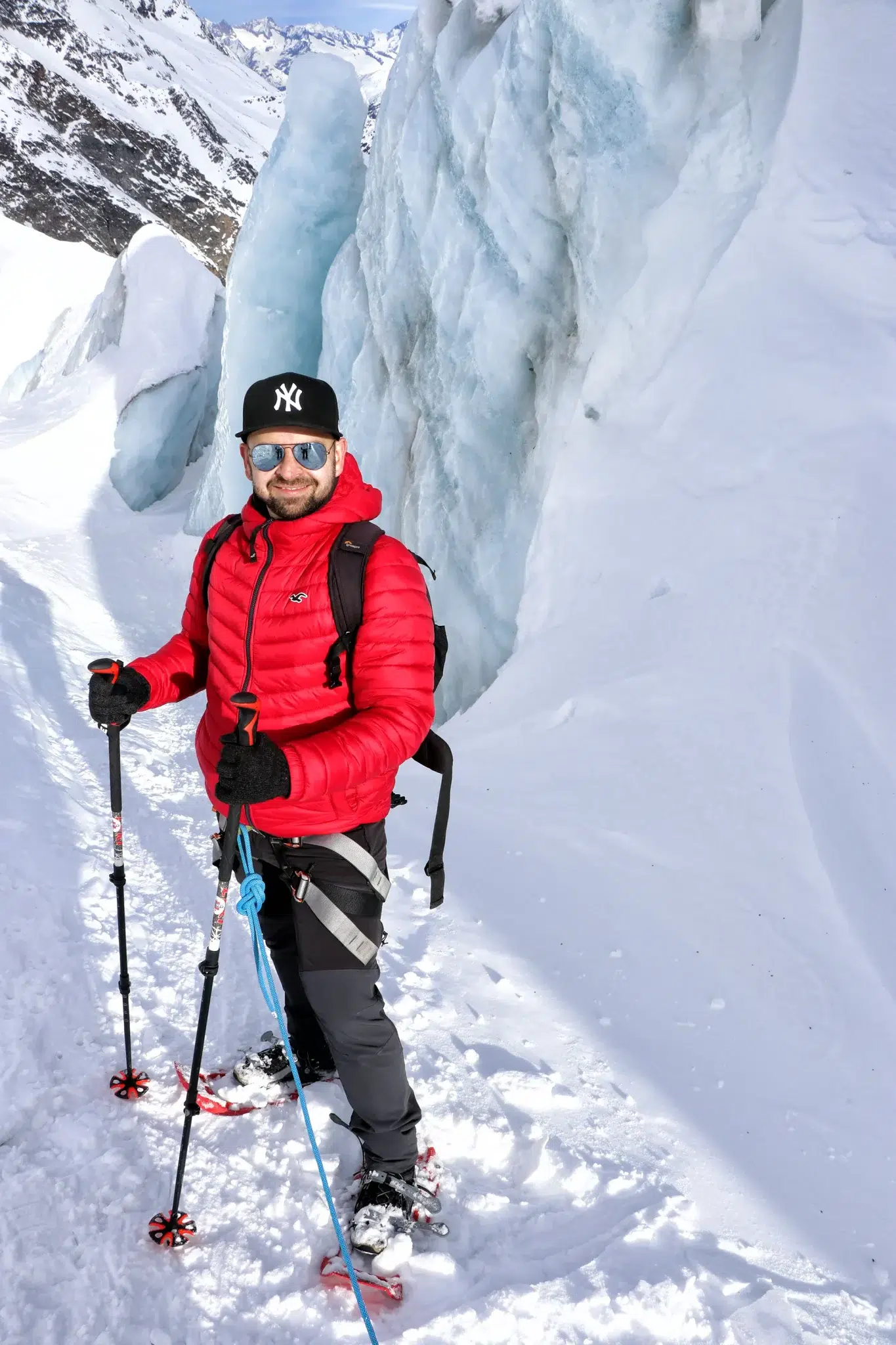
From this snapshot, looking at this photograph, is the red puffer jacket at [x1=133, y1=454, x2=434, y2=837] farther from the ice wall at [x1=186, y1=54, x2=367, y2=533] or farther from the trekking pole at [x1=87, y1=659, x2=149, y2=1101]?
the ice wall at [x1=186, y1=54, x2=367, y2=533]

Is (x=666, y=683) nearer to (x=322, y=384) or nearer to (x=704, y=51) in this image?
(x=322, y=384)

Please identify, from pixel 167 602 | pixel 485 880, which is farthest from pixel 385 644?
pixel 167 602

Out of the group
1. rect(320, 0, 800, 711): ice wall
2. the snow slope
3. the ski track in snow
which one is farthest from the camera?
rect(320, 0, 800, 711): ice wall

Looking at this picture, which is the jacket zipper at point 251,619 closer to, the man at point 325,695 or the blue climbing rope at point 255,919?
the man at point 325,695

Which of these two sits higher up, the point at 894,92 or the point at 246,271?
the point at 894,92

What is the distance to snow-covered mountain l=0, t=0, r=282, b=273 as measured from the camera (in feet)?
189

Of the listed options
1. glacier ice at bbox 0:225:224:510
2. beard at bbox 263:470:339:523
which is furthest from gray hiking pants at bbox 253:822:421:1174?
glacier ice at bbox 0:225:224:510

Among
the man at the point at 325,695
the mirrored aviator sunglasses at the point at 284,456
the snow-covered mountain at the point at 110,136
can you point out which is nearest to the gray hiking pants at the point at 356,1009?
the man at the point at 325,695

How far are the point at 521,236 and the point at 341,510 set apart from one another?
5.83 meters

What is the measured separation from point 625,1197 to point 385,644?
6.04 ft

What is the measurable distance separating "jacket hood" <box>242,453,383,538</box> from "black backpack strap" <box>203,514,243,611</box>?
0.08 m

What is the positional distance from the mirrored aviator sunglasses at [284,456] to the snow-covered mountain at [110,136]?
62951mm

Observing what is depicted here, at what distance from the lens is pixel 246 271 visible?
11609 millimetres

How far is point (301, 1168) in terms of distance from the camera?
245cm
